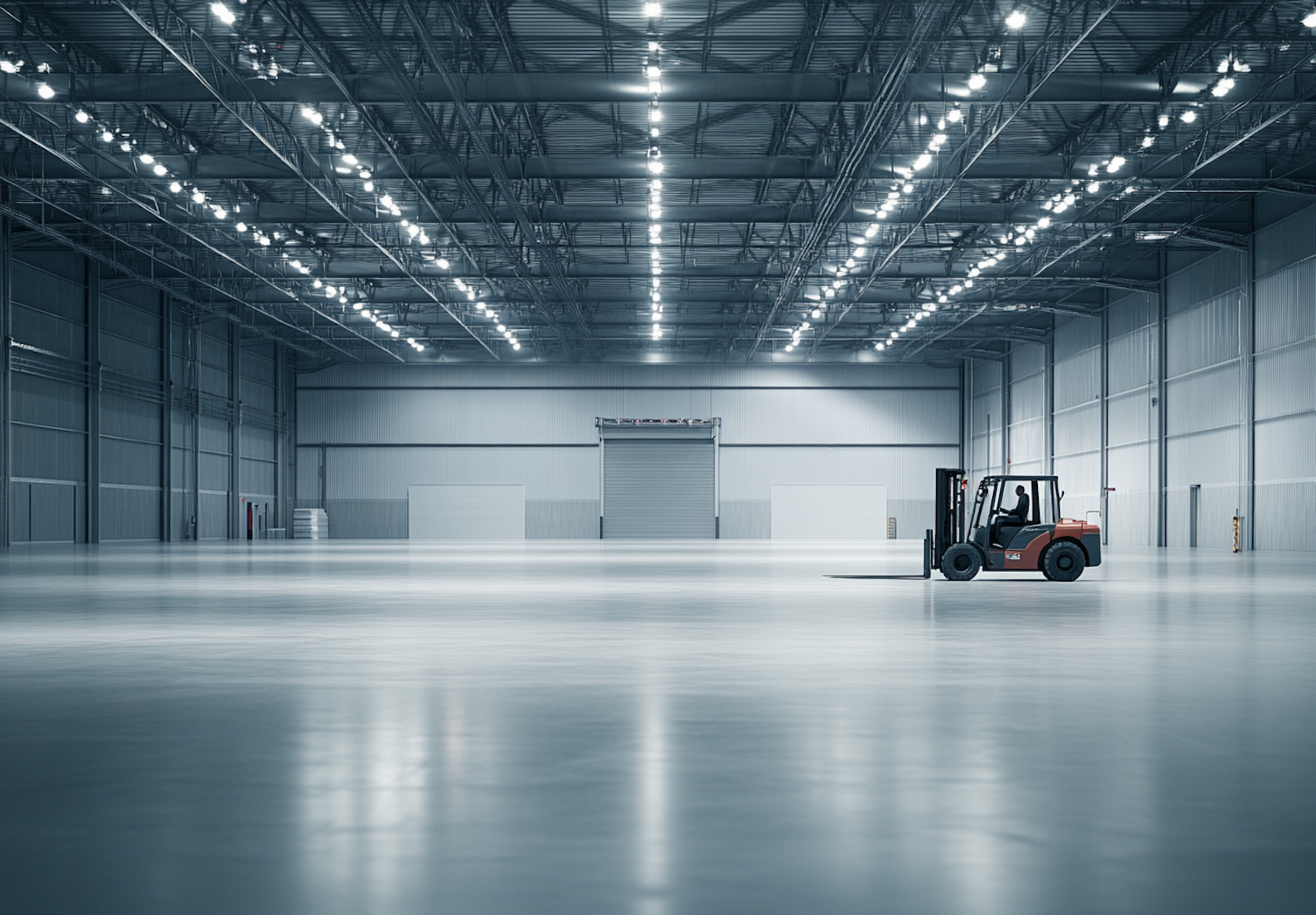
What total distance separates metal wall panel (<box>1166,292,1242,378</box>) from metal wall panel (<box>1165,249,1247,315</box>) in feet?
0.94

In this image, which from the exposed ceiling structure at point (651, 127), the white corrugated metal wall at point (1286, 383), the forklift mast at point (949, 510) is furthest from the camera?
the white corrugated metal wall at point (1286, 383)

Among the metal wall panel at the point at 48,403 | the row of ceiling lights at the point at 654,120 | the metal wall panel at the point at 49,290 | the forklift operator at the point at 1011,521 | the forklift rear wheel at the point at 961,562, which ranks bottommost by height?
the forklift rear wheel at the point at 961,562

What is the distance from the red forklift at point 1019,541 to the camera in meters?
21.5

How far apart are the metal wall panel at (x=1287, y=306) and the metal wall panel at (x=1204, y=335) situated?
148 cm

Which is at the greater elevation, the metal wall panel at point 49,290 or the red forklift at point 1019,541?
the metal wall panel at point 49,290

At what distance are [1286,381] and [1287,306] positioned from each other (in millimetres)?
2196

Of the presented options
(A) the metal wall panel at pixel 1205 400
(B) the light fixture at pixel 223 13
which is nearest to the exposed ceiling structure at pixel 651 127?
(B) the light fixture at pixel 223 13

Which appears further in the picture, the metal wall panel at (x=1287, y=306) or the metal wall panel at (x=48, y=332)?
the metal wall panel at (x=48, y=332)

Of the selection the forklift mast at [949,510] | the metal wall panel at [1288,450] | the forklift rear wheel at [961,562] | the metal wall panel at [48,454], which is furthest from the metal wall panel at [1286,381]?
the metal wall panel at [48,454]

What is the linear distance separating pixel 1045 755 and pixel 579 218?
36.2 m

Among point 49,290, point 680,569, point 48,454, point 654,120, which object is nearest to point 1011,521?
point 680,569

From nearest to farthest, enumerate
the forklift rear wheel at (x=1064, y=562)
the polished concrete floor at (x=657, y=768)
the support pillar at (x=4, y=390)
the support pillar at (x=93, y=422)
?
the polished concrete floor at (x=657, y=768)
the forklift rear wheel at (x=1064, y=562)
the support pillar at (x=4, y=390)
the support pillar at (x=93, y=422)

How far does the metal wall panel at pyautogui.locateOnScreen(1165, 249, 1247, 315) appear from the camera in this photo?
140 feet

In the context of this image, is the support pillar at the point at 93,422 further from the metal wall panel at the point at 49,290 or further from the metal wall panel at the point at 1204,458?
the metal wall panel at the point at 1204,458
